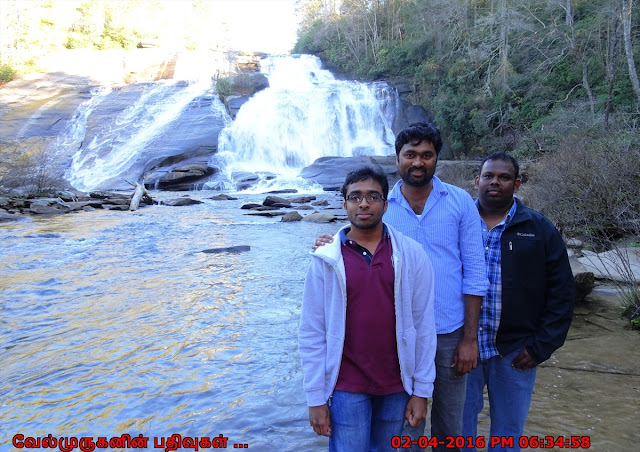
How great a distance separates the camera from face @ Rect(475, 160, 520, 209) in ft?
8.07

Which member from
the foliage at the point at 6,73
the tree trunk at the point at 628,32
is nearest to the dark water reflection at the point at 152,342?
the tree trunk at the point at 628,32

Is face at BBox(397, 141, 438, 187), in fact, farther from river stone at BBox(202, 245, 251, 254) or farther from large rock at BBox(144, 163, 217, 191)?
large rock at BBox(144, 163, 217, 191)

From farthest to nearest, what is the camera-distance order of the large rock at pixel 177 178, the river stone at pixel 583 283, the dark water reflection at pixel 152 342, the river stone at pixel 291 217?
the large rock at pixel 177 178
the river stone at pixel 291 217
the river stone at pixel 583 283
the dark water reflection at pixel 152 342

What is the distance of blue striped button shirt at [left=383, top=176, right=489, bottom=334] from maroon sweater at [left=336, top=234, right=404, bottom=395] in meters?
0.37

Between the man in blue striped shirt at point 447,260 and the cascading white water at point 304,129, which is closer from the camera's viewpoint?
the man in blue striped shirt at point 447,260

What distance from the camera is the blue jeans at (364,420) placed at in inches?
76.9

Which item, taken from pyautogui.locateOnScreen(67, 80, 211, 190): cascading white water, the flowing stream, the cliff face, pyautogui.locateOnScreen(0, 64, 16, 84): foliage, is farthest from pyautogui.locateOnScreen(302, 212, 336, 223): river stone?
pyautogui.locateOnScreen(0, 64, 16, 84): foliage

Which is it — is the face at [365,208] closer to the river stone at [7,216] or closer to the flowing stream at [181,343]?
the flowing stream at [181,343]

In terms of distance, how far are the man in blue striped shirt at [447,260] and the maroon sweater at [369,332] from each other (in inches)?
12.8

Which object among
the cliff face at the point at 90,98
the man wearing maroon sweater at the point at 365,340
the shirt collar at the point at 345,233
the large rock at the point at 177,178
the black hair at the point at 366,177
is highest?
the cliff face at the point at 90,98

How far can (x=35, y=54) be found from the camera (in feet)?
121

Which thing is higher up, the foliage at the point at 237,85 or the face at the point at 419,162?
the foliage at the point at 237,85

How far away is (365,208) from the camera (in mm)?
2051

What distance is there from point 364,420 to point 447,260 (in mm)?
828
